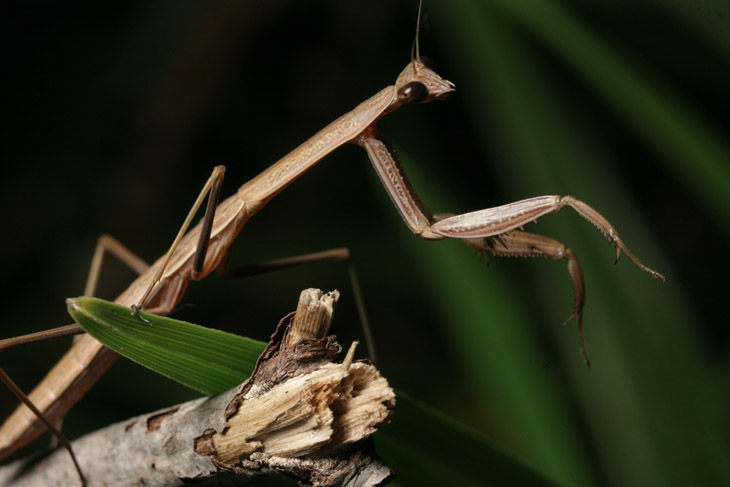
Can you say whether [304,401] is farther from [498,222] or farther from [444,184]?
[444,184]

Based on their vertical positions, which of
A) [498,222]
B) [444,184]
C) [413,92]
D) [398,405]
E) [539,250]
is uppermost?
[413,92]

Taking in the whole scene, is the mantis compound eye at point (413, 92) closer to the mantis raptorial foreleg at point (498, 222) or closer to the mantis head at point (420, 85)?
the mantis head at point (420, 85)

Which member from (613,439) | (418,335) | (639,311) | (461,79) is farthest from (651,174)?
(418,335)

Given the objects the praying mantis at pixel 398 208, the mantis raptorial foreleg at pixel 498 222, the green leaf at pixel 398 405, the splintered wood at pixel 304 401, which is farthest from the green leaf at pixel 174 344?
the mantis raptorial foreleg at pixel 498 222

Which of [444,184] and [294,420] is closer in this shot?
[294,420]

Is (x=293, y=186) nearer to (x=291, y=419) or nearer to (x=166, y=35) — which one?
(x=166, y=35)

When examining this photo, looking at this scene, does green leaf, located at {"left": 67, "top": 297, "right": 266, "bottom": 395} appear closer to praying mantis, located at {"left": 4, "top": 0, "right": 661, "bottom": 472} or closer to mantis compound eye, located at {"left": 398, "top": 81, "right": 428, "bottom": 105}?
praying mantis, located at {"left": 4, "top": 0, "right": 661, "bottom": 472}

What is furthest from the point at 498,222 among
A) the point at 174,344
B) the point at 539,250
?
the point at 174,344
